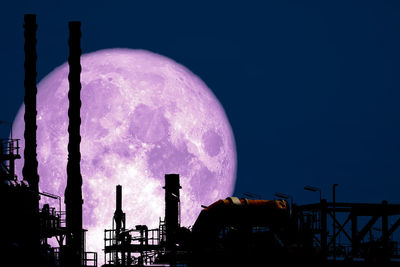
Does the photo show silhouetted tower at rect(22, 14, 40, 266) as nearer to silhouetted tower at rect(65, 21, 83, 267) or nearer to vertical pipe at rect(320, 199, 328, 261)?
silhouetted tower at rect(65, 21, 83, 267)

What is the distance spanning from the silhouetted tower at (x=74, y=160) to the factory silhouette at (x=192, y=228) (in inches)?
2.8

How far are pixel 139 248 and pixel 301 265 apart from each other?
22729 millimetres

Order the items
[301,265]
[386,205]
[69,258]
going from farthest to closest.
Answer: [386,205] < [69,258] < [301,265]

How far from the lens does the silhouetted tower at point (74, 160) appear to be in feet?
165

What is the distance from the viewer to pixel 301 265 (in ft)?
88.7

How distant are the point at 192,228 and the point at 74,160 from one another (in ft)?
51.9

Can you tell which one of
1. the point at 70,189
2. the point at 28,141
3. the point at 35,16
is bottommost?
the point at 70,189

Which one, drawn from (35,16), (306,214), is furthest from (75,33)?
(306,214)

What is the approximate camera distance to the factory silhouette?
2823 cm

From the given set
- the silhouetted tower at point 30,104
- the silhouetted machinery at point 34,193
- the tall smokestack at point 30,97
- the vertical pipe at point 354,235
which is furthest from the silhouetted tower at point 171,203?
the tall smokestack at point 30,97

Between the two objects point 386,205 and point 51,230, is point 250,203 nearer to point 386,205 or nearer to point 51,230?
point 386,205

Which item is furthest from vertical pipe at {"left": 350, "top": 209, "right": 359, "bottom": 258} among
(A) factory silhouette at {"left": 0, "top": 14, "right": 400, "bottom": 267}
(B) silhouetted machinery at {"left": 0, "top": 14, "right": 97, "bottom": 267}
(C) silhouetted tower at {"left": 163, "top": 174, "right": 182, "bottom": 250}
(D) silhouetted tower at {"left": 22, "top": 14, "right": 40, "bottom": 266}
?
(D) silhouetted tower at {"left": 22, "top": 14, "right": 40, "bottom": 266}

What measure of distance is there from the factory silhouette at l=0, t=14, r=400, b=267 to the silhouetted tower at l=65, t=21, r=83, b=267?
0.23 feet

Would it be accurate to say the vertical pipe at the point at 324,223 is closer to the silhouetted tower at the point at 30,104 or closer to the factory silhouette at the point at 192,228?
the factory silhouette at the point at 192,228
